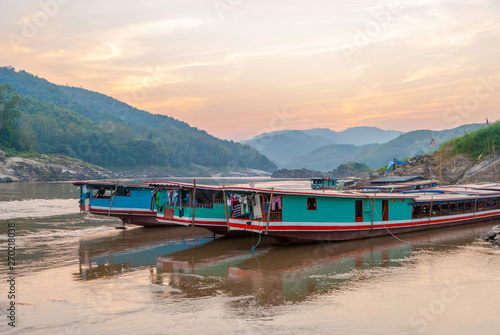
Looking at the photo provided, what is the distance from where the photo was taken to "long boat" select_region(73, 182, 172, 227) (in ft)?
79.5

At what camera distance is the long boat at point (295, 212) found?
18.1 meters

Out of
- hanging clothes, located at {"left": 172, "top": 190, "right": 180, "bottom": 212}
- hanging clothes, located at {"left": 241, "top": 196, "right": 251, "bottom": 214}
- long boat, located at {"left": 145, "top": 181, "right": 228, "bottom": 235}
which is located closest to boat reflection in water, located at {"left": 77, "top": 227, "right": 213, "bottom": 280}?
long boat, located at {"left": 145, "top": 181, "right": 228, "bottom": 235}

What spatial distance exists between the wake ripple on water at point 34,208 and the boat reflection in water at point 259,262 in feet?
36.5

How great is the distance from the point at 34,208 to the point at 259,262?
23525 mm

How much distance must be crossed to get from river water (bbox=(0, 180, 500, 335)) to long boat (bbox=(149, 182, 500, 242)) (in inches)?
30.7

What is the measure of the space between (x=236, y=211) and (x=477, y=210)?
19226 millimetres

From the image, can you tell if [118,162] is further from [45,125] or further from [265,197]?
[265,197]

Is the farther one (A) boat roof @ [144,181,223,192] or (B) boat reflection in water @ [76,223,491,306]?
(A) boat roof @ [144,181,223,192]

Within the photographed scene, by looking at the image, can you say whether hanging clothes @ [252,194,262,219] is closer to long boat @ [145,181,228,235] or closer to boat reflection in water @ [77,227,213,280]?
long boat @ [145,181,228,235]

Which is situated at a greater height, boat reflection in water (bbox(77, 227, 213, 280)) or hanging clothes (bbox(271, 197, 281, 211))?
hanging clothes (bbox(271, 197, 281, 211))

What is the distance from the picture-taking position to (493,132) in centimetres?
5675

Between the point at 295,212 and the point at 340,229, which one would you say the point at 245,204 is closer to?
the point at 295,212

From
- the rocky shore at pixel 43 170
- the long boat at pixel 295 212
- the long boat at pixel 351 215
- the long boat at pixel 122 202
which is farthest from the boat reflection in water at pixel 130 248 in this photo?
the rocky shore at pixel 43 170

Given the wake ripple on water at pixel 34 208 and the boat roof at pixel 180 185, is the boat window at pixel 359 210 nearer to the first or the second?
the boat roof at pixel 180 185
